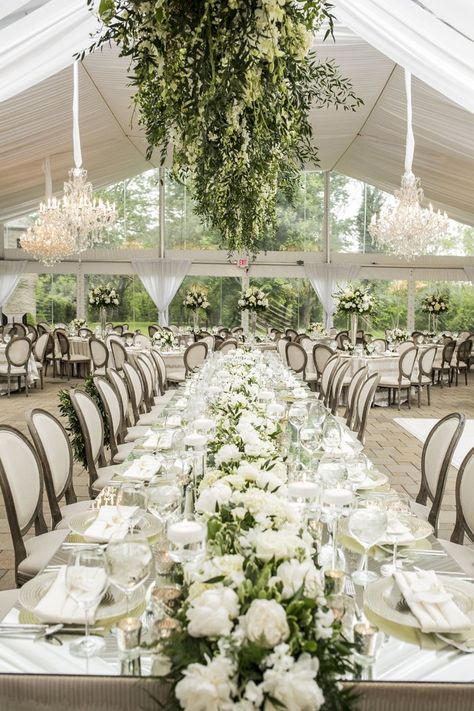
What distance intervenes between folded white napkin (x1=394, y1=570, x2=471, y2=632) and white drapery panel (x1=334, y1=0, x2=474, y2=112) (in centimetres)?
227

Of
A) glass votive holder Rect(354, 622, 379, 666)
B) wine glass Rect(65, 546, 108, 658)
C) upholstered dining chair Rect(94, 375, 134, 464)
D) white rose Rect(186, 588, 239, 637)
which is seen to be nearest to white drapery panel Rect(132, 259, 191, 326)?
upholstered dining chair Rect(94, 375, 134, 464)

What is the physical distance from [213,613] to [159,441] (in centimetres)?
206

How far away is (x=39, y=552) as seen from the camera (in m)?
2.59

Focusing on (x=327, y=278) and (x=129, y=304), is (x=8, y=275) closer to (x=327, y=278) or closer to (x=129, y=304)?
(x=129, y=304)

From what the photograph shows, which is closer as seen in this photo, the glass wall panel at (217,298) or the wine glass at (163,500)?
the wine glass at (163,500)

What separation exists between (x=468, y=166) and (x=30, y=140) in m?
6.82

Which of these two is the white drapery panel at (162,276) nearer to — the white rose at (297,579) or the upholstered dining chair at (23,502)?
the upholstered dining chair at (23,502)

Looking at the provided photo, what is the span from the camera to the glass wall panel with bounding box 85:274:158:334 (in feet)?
55.1

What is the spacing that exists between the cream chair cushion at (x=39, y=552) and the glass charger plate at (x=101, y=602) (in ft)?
2.19

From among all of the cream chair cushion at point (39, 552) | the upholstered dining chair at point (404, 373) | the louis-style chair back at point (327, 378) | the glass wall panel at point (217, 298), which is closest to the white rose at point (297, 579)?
the cream chair cushion at point (39, 552)

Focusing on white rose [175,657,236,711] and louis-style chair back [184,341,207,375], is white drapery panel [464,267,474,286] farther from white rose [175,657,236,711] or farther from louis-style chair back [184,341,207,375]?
white rose [175,657,236,711]

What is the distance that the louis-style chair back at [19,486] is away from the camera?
256 centimetres

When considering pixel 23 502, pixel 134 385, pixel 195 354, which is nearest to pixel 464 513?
pixel 23 502

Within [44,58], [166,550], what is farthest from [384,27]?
[166,550]
